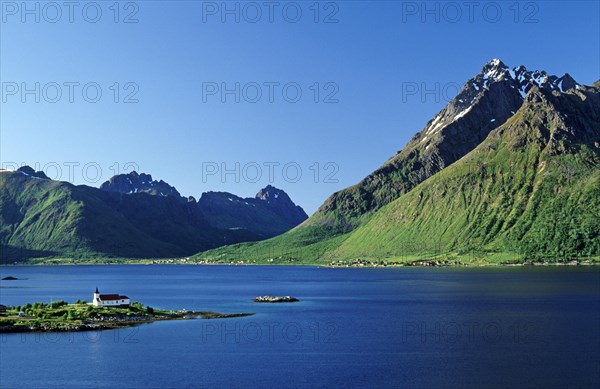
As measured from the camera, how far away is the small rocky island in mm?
143500

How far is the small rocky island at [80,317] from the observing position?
14350 cm

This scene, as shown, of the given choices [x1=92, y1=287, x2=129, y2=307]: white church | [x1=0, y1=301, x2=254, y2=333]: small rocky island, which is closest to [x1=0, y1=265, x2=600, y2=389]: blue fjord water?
[x1=0, y1=301, x2=254, y2=333]: small rocky island

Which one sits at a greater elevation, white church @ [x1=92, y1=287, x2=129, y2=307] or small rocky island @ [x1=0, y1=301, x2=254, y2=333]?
white church @ [x1=92, y1=287, x2=129, y2=307]

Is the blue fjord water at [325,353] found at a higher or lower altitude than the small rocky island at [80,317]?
lower

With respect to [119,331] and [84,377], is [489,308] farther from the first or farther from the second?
[84,377]

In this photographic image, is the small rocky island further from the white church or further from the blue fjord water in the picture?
the blue fjord water

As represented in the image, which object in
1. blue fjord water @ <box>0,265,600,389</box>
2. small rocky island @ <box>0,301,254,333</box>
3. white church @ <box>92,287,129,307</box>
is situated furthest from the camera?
white church @ <box>92,287,129,307</box>

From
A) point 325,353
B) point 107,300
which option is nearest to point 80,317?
point 107,300

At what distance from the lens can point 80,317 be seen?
155m

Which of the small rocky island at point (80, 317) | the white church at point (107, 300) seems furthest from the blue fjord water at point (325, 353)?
the white church at point (107, 300)

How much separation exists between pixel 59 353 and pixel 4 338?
23370mm

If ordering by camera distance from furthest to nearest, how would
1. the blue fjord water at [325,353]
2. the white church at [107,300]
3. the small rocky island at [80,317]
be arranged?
the white church at [107,300] → the small rocky island at [80,317] → the blue fjord water at [325,353]

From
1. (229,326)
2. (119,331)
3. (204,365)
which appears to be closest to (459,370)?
(204,365)

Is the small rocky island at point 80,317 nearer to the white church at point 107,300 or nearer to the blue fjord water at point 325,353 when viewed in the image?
the white church at point 107,300
